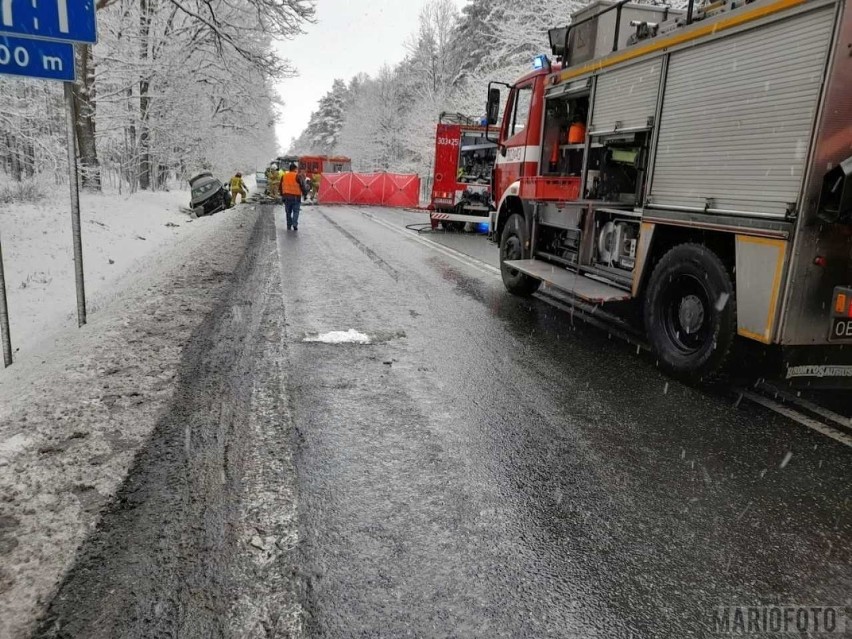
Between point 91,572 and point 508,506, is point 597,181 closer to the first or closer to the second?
point 508,506

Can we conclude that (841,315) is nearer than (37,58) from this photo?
Yes

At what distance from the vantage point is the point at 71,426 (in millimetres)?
3373

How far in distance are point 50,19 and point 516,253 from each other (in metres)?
5.86

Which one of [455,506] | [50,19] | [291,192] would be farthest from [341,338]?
[291,192]

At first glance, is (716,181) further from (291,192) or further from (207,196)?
(207,196)

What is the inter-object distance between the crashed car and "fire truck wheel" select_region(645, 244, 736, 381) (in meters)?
20.6

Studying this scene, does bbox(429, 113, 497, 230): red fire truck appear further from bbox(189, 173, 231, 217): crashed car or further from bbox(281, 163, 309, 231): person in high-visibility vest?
bbox(189, 173, 231, 217): crashed car

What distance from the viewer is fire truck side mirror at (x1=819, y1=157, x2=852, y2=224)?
3.54 m

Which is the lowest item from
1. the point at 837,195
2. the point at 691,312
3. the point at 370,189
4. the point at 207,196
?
the point at 691,312

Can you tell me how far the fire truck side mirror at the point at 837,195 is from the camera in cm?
354

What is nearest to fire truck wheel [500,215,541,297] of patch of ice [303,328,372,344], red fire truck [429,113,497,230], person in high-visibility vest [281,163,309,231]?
patch of ice [303,328,372,344]

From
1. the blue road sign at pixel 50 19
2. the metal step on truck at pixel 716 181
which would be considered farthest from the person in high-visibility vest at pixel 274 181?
the blue road sign at pixel 50 19

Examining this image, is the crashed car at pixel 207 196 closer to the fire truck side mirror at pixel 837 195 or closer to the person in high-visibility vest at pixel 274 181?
the person in high-visibility vest at pixel 274 181

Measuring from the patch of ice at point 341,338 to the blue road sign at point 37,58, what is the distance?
321 cm
